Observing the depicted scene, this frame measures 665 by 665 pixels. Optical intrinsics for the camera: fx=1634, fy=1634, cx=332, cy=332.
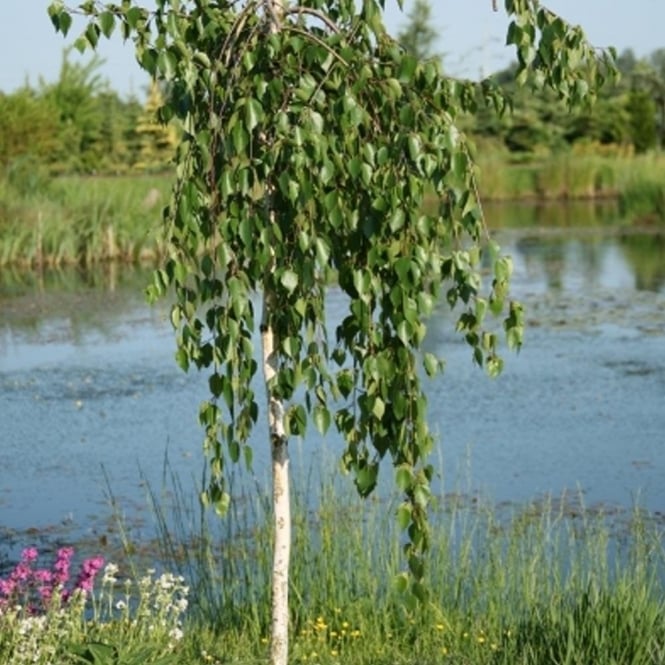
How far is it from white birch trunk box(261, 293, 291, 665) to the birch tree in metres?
0.21

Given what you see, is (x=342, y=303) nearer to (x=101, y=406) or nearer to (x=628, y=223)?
(x=101, y=406)

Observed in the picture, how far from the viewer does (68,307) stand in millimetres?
17578

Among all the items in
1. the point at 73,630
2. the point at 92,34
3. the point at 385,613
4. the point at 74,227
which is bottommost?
the point at 385,613

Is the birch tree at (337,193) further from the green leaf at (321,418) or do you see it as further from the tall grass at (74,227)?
the tall grass at (74,227)

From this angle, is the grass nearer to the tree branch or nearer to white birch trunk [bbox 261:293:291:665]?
white birch trunk [bbox 261:293:291:665]

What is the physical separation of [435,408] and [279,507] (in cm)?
644

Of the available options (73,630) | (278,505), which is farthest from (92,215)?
(278,505)

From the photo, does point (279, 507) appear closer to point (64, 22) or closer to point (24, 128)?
point (64, 22)

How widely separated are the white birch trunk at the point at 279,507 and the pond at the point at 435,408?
0.51 m

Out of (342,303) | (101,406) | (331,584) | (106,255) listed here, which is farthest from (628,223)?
(331,584)

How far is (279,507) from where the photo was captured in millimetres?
4344

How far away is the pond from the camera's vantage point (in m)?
8.33

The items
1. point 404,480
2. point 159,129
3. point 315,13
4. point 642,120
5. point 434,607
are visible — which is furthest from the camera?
point 642,120

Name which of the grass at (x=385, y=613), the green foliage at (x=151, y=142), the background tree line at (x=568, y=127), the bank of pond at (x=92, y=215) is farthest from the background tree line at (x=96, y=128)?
the grass at (x=385, y=613)
